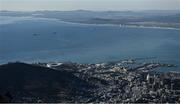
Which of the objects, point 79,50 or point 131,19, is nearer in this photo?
point 79,50

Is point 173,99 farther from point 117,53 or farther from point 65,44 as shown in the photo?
point 65,44

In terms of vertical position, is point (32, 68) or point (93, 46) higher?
point (32, 68)

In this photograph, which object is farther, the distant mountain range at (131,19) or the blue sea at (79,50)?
the distant mountain range at (131,19)

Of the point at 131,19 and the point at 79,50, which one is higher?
the point at 79,50

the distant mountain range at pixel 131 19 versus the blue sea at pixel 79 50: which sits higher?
the blue sea at pixel 79 50

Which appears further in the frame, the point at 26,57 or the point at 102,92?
the point at 26,57

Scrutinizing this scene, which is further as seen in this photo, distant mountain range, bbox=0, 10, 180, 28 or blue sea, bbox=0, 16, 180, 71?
distant mountain range, bbox=0, 10, 180, 28

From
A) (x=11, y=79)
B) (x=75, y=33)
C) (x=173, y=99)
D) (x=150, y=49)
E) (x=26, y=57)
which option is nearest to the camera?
(x=173, y=99)

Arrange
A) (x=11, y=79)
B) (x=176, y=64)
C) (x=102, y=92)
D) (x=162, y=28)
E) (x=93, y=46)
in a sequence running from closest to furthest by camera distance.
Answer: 1. (x=102, y=92)
2. (x=11, y=79)
3. (x=176, y=64)
4. (x=93, y=46)
5. (x=162, y=28)

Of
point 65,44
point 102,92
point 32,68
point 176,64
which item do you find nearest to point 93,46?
point 65,44

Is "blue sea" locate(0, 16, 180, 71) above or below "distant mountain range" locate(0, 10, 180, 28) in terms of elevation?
above
